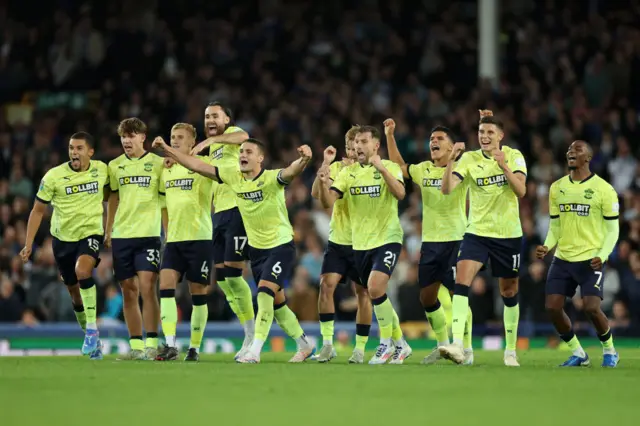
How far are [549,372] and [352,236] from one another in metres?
2.94

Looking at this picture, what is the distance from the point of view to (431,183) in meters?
15.6

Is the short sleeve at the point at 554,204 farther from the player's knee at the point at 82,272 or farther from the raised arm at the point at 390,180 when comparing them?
the player's knee at the point at 82,272

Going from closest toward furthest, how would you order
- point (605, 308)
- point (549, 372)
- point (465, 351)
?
1. point (549, 372)
2. point (465, 351)
3. point (605, 308)

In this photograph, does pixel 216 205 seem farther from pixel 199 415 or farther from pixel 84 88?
pixel 84 88

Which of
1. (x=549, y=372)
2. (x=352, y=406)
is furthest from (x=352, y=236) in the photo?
(x=352, y=406)

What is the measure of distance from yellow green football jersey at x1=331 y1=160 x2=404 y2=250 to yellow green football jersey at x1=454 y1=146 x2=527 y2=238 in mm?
840

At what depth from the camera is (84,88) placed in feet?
97.6

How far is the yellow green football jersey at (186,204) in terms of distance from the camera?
1566cm

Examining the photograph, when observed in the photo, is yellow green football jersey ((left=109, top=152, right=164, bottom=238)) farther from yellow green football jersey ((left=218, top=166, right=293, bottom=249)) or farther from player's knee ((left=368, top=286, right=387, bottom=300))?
player's knee ((left=368, top=286, right=387, bottom=300))

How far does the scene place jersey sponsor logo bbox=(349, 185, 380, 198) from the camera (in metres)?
15.3

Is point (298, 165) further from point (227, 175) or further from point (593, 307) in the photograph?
point (593, 307)

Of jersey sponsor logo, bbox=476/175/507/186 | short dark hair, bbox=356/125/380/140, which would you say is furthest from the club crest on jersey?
jersey sponsor logo, bbox=476/175/507/186

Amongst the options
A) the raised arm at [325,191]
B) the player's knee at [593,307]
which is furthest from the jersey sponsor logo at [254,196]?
the player's knee at [593,307]

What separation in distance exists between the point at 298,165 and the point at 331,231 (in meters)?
1.51
